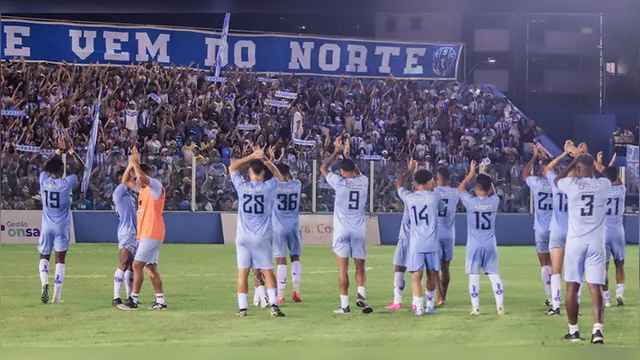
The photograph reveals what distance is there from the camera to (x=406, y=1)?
8.65 metres

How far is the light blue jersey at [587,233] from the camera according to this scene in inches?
351

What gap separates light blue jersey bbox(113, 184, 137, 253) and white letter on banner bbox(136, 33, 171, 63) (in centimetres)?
176

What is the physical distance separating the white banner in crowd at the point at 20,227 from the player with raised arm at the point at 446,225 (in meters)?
3.98

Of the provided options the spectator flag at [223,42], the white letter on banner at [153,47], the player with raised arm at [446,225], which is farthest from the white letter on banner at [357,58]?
the white letter on banner at [153,47]

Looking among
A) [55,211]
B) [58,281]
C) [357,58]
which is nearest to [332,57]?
[357,58]

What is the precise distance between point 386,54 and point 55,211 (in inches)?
152

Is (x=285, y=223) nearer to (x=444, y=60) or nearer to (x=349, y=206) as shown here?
(x=349, y=206)

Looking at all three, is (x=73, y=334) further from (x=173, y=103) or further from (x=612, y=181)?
(x=612, y=181)

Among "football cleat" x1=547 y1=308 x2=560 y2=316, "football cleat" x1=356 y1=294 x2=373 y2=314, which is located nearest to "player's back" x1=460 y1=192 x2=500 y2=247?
"football cleat" x1=547 y1=308 x2=560 y2=316

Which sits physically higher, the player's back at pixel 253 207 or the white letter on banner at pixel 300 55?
the white letter on banner at pixel 300 55

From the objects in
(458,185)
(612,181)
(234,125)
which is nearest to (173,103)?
(234,125)

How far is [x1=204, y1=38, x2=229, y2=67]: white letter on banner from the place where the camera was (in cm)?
980

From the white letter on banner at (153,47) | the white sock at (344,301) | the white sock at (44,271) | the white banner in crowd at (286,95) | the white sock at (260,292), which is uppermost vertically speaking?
the white letter on banner at (153,47)

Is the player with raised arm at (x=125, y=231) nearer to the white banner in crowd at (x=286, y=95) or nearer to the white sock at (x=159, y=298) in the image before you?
the white sock at (x=159, y=298)
